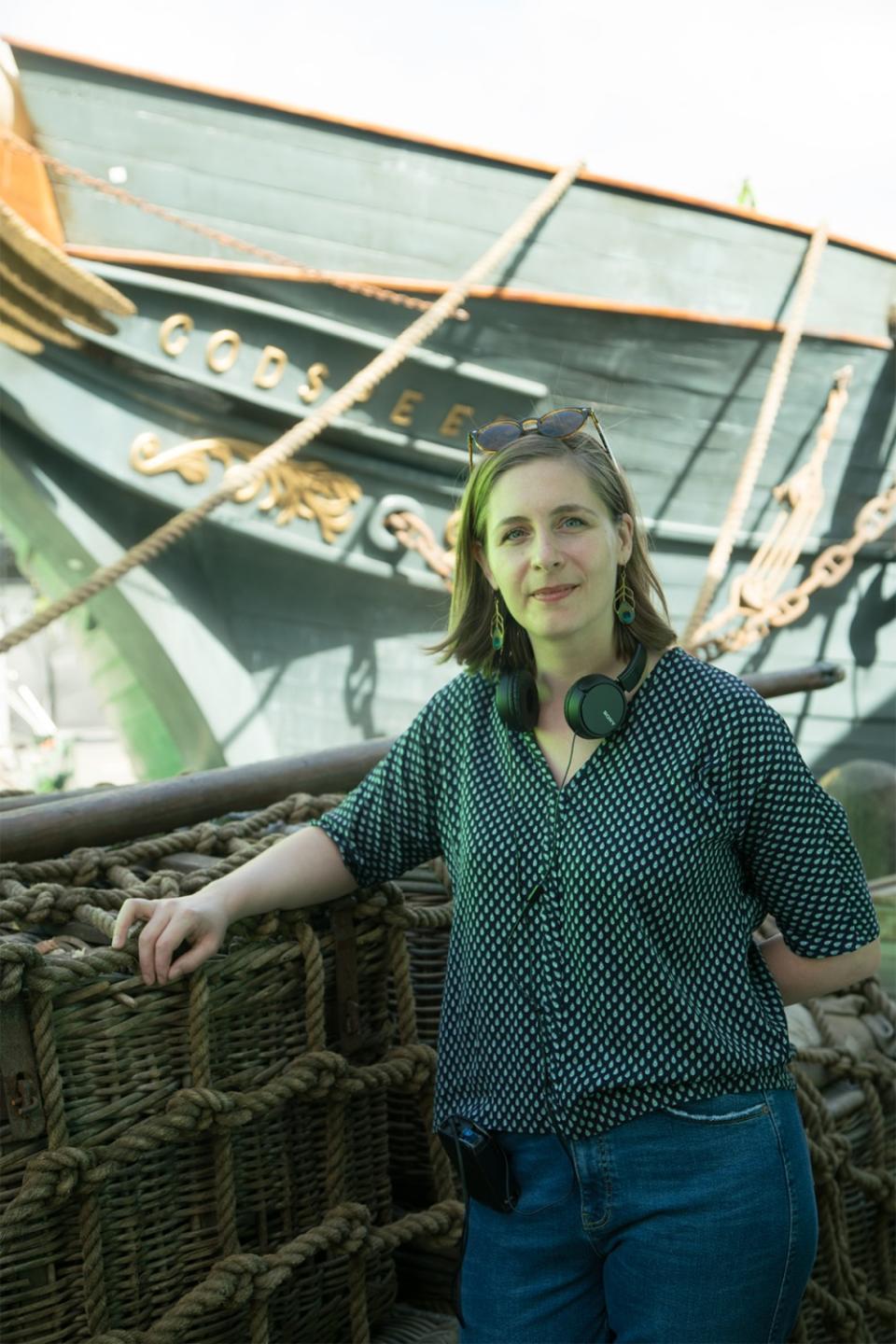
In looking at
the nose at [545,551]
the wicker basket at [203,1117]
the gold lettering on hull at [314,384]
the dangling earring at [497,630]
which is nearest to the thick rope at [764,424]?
the gold lettering on hull at [314,384]

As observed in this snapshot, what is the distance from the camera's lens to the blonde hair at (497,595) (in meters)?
1.19

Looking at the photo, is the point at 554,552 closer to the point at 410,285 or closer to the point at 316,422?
the point at 316,422

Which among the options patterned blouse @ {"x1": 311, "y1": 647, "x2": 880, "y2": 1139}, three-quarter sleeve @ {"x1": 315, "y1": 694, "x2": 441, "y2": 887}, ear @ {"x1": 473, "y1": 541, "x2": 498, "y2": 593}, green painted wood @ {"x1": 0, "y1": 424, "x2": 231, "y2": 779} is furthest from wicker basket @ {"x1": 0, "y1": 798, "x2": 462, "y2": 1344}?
green painted wood @ {"x1": 0, "y1": 424, "x2": 231, "y2": 779}

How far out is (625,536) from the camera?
4.01 ft

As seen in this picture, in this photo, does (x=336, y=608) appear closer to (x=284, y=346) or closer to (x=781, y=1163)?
(x=284, y=346)

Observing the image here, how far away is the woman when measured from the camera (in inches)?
41.8

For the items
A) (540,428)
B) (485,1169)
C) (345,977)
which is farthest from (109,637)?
(485,1169)

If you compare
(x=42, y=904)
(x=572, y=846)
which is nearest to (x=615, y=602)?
(x=572, y=846)

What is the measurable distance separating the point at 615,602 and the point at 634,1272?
1.95 ft

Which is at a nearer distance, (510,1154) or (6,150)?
(510,1154)

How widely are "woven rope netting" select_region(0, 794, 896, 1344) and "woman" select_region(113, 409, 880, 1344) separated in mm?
92

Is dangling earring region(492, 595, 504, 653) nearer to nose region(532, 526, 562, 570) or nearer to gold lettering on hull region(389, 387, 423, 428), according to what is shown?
nose region(532, 526, 562, 570)

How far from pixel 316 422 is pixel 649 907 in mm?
3558

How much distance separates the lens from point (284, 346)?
5.00 meters
